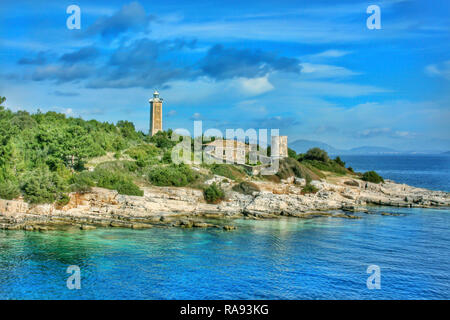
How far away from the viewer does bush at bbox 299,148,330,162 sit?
65188 millimetres

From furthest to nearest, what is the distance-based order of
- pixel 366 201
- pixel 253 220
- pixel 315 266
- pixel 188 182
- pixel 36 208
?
pixel 366 201 < pixel 188 182 < pixel 253 220 < pixel 36 208 < pixel 315 266

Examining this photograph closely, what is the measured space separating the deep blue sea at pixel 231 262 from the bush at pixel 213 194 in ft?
22.9

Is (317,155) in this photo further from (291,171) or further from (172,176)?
(172,176)

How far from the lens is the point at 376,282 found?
18484 mm

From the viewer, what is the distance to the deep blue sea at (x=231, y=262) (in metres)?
17.2

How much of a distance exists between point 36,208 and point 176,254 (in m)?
14.4

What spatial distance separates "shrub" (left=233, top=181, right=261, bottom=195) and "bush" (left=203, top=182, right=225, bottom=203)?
2.11 m

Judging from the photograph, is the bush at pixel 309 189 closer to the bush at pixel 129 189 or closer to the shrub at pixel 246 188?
the shrub at pixel 246 188

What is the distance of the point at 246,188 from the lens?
39469 millimetres

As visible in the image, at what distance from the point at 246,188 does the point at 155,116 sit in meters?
26.8

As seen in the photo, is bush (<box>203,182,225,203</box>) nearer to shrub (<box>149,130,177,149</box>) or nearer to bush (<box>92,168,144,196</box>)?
bush (<box>92,168,144,196</box>)

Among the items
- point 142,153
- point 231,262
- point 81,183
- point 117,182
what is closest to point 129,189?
point 117,182

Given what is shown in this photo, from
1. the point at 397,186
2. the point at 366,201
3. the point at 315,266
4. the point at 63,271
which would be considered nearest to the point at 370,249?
the point at 315,266
